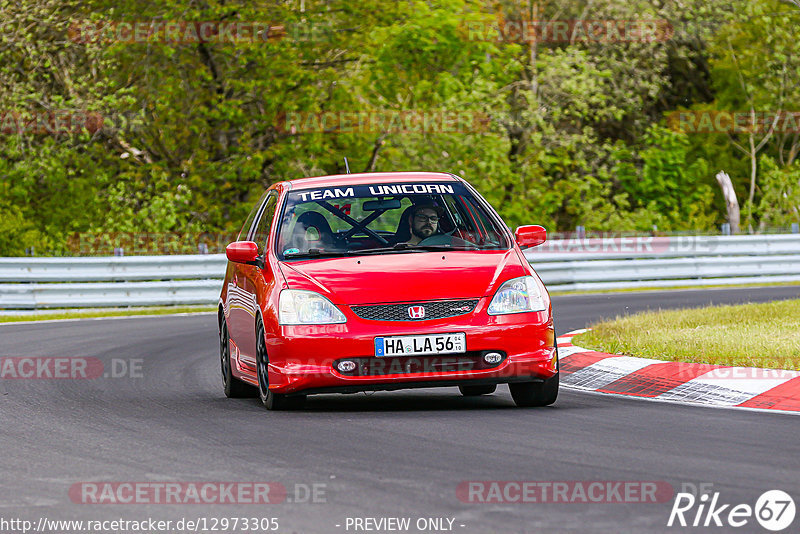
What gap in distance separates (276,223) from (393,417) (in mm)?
2103

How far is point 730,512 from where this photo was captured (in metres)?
5.94

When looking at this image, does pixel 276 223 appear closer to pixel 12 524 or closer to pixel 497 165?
pixel 12 524

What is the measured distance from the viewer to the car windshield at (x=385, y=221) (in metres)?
10.4

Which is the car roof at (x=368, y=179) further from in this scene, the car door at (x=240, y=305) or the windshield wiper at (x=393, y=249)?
the windshield wiper at (x=393, y=249)

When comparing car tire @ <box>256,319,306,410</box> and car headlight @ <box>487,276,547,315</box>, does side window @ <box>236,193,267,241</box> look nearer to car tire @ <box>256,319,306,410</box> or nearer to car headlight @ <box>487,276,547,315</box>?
car tire @ <box>256,319,306,410</box>

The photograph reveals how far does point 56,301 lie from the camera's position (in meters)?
23.5
